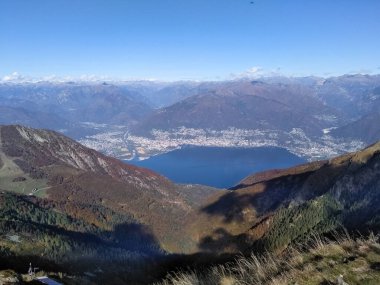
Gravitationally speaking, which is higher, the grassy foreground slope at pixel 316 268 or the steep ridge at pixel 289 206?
the grassy foreground slope at pixel 316 268

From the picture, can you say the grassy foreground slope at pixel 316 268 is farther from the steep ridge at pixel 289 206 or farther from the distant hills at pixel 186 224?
the steep ridge at pixel 289 206

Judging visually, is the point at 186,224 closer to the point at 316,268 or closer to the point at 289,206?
the point at 289,206

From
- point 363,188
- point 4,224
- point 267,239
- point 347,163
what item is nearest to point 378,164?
point 363,188

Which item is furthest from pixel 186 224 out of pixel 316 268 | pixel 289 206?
pixel 316 268

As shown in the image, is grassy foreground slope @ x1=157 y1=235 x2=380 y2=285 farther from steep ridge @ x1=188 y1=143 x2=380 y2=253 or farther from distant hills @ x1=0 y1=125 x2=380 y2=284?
steep ridge @ x1=188 y1=143 x2=380 y2=253

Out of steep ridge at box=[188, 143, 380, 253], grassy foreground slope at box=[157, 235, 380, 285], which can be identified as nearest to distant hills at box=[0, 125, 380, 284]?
steep ridge at box=[188, 143, 380, 253]

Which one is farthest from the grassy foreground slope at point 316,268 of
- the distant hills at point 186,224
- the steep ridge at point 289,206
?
the steep ridge at point 289,206

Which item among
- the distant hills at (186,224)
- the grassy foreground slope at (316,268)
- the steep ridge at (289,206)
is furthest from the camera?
the steep ridge at (289,206)

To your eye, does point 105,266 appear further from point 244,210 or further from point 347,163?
point 347,163
